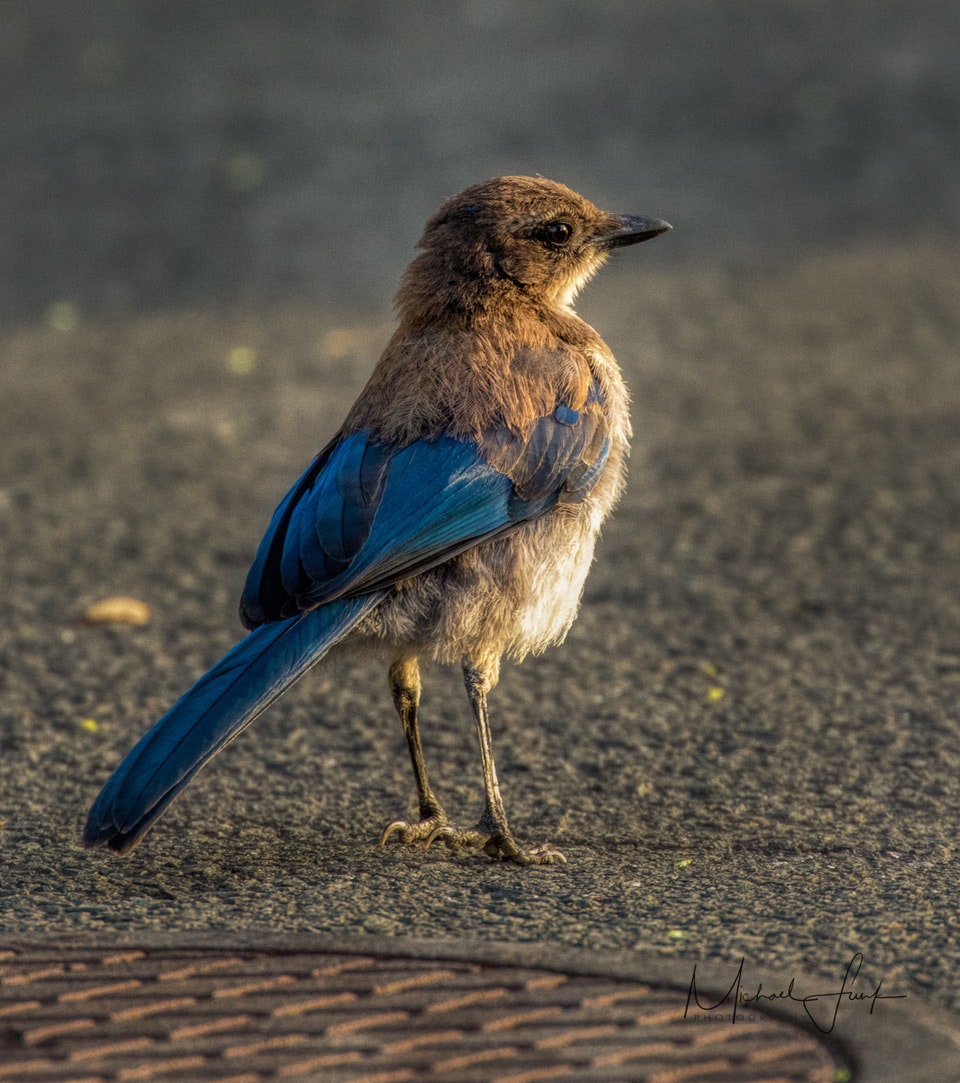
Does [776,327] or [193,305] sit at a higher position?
[193,305]

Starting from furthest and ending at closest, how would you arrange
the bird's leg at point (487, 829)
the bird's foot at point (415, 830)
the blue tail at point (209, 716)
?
the bird's foot at point (415, 830) → the bird's leg at point (487, 829) → the blue tail at point (209, 716)

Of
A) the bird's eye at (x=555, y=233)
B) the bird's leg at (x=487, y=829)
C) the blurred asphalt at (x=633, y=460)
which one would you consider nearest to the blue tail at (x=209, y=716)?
the blurred asphalt at (x=633, y=460)

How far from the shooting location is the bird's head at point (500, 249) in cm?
509

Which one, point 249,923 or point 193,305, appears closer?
point 249,923

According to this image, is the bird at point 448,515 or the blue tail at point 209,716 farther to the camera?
the bird at point 448,515

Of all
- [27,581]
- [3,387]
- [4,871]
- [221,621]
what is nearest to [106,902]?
[4,871]

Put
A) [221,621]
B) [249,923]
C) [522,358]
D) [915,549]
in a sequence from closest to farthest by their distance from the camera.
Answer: [249,923] → [522,358] → [221,621] → [915,549]

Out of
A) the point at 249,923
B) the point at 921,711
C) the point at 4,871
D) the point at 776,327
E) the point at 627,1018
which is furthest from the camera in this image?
the point at 776,327

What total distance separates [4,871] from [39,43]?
13.8 m

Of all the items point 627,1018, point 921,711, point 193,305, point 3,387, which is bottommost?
point 627,1018

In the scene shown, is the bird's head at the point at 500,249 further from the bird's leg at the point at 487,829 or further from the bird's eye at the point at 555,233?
the bird's leg at the point at 487,829

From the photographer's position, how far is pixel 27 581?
716 cm

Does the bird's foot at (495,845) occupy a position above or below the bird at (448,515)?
below

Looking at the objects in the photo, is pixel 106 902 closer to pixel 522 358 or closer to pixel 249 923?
pixel 249 923
